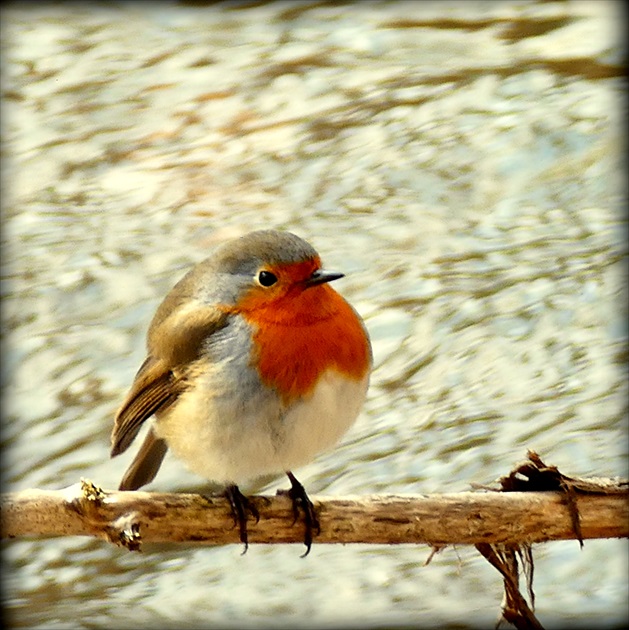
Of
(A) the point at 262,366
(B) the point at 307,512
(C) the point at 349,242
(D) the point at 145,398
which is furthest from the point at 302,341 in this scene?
(C) the point at 349,242

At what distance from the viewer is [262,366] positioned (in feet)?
11.6

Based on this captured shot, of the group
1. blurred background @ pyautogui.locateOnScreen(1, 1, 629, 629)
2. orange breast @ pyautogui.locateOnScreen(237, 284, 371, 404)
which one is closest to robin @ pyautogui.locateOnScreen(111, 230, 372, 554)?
orange breast @ pyautogui.locateOnScreen(237, 284, 371, 404)

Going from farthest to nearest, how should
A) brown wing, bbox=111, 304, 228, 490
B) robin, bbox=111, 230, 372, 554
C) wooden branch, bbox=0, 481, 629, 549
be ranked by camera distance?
brown wing, bbox=111, 304, 228, 490 < robin, bbox=111, 230, 372, 554 < wooden branch, bbox=0, 481, 629, 549

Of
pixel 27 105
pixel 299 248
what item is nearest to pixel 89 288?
pixel 27 105

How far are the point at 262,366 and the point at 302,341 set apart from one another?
13cm

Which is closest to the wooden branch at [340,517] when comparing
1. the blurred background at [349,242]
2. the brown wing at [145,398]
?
the brown wing at [145,398]

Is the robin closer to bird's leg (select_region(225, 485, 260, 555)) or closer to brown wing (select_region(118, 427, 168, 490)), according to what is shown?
bird's leg (select_region(225, 485, 260, 555))

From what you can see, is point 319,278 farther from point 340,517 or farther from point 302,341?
point 340,517

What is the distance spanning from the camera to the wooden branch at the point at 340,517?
3.32 meters

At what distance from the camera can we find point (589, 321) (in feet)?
21.2

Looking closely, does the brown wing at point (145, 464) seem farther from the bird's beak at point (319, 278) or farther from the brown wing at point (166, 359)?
the bird's beak at point (319, 278)

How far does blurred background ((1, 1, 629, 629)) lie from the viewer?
5500mm

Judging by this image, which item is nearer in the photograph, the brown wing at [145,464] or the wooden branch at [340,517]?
the wooden branch at [340,517]

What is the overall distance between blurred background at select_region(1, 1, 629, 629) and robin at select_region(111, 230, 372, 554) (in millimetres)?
1828
